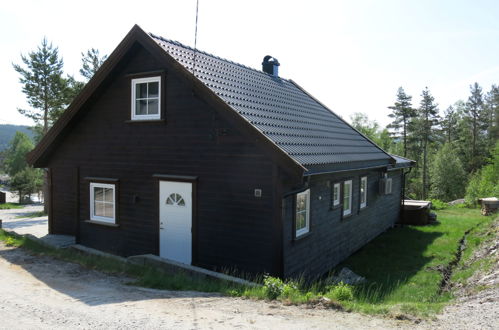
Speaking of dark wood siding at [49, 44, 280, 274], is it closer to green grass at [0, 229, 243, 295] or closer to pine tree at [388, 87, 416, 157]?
green grass at [0, 229, 243, 295]

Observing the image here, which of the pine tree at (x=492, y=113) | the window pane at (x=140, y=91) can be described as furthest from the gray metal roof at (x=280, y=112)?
the pine tree at (x=492, y=113)

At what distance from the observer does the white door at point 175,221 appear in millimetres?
9547

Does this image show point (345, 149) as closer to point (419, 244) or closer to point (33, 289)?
point (419, 244)

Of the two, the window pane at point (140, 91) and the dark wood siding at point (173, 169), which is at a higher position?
the window pane at point (140, 91)

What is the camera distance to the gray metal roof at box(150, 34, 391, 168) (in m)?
8.89

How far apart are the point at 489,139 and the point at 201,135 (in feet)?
186

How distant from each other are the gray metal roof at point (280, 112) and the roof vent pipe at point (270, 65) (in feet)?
2.00

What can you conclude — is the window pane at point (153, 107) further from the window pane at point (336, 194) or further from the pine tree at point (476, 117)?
the pine tree at point (476, 117)

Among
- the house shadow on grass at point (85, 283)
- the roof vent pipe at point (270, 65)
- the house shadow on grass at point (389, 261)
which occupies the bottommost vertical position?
the house shadow on grass at point (389, 261)

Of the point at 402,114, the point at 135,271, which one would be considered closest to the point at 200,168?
the point at 135,271

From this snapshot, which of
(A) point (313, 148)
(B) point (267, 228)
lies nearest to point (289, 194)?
(B) point (267, 228)

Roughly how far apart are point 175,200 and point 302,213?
3145mm

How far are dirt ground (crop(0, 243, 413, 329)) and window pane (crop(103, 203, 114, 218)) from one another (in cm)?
320

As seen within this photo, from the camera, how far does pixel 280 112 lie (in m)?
10.8
